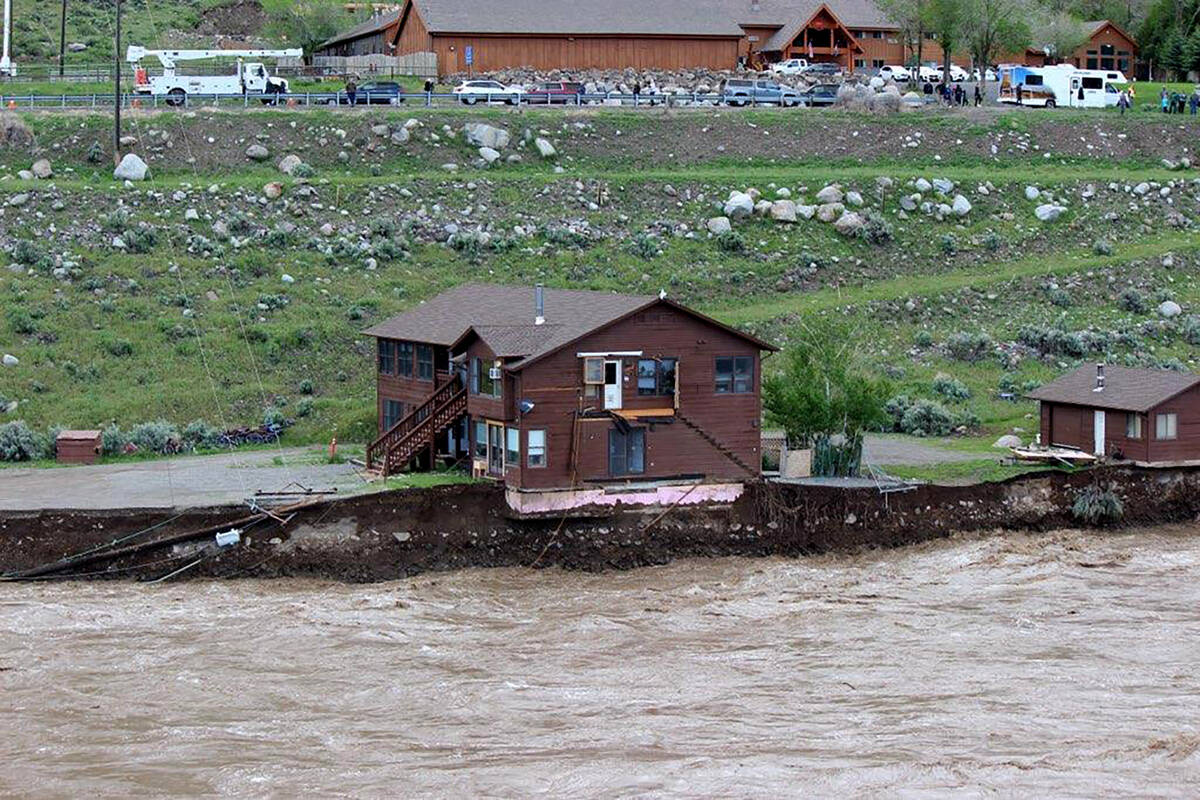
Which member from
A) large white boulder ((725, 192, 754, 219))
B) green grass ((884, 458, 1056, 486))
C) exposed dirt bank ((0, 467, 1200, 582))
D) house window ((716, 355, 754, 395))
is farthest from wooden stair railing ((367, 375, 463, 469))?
large white boulder ((725, 192, 754, 219))

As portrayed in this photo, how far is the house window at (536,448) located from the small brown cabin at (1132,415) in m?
13.8

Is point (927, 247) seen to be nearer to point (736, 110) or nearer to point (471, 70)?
point (736, 110)

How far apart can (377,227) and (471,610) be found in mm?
28826

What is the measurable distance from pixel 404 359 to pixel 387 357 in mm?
869

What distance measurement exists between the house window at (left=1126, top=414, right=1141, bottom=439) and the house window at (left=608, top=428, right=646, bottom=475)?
39.8 feet

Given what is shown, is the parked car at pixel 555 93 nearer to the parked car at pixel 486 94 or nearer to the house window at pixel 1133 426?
the parked car at pixel 486 94

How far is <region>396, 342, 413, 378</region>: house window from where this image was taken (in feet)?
158

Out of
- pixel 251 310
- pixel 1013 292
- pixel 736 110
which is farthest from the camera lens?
pixel 736 110

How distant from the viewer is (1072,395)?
160 feet

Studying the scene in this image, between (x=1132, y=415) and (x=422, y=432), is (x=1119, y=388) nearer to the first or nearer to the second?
(x=1132, y=415)

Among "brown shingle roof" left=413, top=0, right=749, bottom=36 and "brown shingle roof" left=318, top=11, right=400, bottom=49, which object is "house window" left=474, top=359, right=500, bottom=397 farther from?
"brown shingle roof" left=318, top=11, right=400, bottom=49

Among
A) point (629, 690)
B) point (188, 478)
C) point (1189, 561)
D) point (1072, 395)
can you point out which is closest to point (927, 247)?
point (1072, 395)

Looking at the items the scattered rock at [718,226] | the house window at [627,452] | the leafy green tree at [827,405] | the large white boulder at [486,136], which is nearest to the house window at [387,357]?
the house window at [627,452]

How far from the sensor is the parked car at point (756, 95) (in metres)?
83.4
